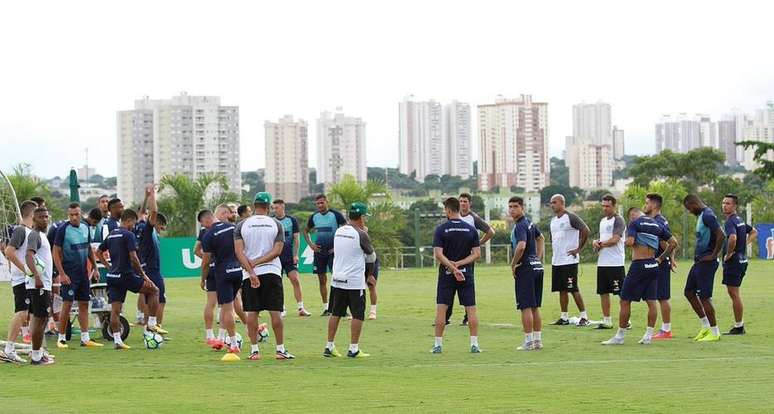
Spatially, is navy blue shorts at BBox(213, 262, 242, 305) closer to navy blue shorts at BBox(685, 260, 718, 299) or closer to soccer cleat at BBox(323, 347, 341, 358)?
soccer cleat at BBox(323, 347, 341, 358)

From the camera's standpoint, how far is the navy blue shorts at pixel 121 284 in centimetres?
1831

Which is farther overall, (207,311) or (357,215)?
(207,311)

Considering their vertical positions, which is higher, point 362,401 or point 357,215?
point 357,215

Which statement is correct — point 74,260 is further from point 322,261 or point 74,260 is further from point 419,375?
point 322,261

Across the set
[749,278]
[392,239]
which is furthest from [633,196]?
[749,278]

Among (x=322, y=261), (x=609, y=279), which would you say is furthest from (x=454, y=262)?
(x=322, y=261)

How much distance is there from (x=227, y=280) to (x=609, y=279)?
6607 mm

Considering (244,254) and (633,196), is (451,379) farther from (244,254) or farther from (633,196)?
(633,196)

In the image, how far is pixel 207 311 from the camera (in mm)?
18422

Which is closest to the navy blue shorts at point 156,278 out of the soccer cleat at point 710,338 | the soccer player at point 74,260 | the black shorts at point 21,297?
the soccer player at point 74,260

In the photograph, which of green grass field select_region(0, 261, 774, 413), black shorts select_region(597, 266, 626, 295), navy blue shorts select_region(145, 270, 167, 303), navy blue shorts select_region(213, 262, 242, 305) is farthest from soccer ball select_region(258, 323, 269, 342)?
black shorts select_region(597, 266, 626, 295)

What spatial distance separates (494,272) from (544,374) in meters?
27.5

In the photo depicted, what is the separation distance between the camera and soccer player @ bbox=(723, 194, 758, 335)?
1898 centimetres

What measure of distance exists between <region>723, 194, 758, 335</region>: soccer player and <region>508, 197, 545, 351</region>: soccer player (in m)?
3.08
